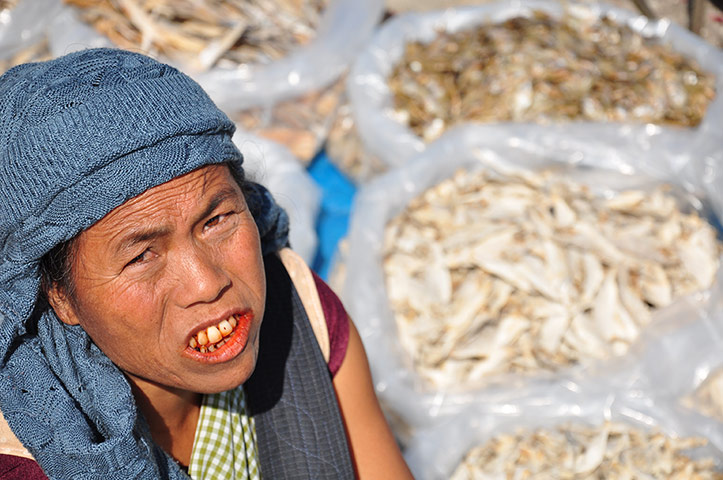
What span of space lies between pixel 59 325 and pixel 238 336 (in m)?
0.24

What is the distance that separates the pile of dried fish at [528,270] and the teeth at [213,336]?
1.07m

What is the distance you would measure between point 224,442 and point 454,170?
1472mm

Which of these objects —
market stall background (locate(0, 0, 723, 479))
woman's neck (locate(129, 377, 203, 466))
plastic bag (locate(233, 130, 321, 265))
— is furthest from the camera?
plastic bag (locate(233, 130, 321, 265))

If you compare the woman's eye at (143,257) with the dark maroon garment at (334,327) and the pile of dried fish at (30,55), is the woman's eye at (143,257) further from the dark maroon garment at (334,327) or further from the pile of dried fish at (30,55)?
the pile of dried fish at (30,55)

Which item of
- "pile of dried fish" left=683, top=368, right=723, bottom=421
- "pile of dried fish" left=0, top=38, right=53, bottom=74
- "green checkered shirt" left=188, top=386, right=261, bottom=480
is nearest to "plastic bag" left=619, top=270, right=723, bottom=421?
"pile of dried fish" left=683, top=368, right=723, bottom=421

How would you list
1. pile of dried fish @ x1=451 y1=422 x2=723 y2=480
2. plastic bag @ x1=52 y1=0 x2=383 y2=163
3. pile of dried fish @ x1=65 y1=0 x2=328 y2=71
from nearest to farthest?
pile of dried fish @ x1=451 y1=422 x2=723 y2=480, plastic bag @ x1=52 y1=0 x2=383 y2=163, pile of dried fish @ x1=65 y1=0 x2=328 y2=71

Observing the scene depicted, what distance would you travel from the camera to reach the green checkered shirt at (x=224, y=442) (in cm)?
114

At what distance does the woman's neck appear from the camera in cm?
Answer: 110

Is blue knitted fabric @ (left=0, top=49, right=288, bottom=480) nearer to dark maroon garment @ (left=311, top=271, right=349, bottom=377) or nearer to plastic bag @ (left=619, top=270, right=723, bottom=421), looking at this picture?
dark maroon garment @ (left=311, top=271, right=349, bottom=377)

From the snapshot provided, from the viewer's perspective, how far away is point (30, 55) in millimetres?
2709

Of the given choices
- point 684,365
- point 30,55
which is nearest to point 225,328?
point 684,365

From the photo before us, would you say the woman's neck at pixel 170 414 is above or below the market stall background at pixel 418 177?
above

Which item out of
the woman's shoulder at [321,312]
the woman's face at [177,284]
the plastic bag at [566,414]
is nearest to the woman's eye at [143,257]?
the woman's face at [177,284]

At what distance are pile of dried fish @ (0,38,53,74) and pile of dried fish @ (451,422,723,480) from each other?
84.0 inches
